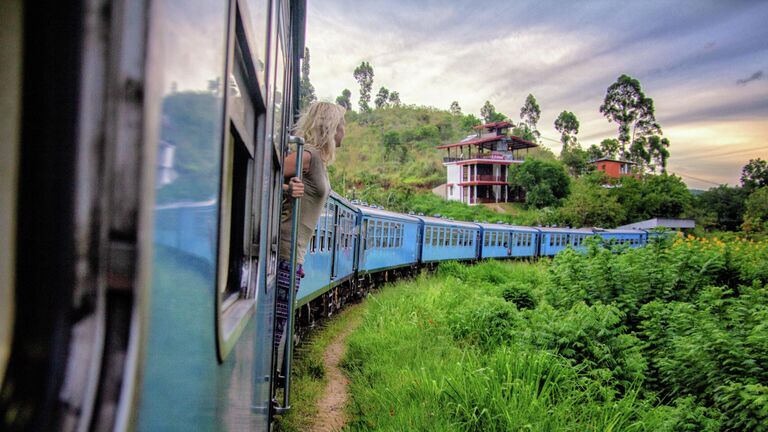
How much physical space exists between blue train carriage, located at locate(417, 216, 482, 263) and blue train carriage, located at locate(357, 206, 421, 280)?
18.1 inches

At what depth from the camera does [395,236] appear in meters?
13.6

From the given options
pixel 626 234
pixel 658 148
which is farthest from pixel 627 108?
pixel 626 234

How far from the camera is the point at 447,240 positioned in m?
17.8

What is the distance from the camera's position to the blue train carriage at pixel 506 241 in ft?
66.2

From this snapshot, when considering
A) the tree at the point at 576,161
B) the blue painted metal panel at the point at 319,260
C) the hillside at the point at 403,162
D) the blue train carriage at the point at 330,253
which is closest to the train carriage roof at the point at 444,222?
the blue train carriage at the point at 330,253

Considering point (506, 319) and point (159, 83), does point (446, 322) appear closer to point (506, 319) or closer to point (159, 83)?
point (506, 319)

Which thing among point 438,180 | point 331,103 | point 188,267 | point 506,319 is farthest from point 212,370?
point 438,180

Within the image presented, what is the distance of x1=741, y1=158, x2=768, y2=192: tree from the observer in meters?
51.3

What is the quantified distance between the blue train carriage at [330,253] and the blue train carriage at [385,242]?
0.70 meters

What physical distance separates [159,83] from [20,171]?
0.12 meters

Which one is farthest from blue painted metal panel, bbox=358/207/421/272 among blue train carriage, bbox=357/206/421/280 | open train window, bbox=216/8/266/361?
open train window, bbox=216/8/266/361

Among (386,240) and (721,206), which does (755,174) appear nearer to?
(721,206)

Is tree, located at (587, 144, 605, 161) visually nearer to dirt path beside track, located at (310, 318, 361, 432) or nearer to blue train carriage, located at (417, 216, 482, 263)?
blue train carriage, located at (417, 216, 482, 263)

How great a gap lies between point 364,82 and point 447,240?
245 ft
